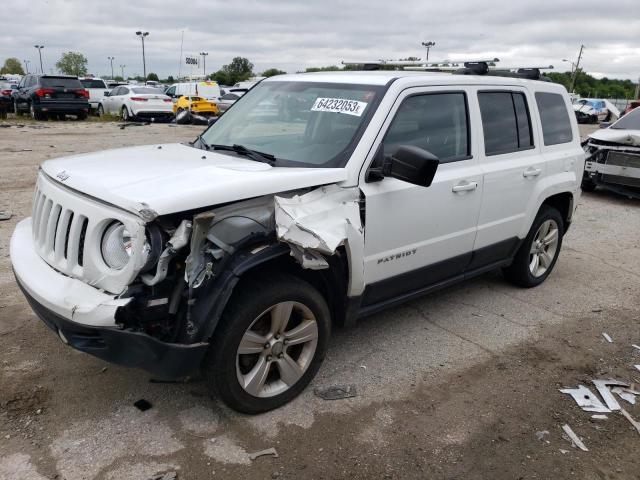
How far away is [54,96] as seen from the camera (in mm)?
21516

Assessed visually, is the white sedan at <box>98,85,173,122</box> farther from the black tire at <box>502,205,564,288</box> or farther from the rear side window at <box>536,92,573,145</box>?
the black tire at <box>502,205,564,288</box>

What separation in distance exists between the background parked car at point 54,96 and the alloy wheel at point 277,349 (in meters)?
21.8

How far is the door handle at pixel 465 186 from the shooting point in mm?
3896

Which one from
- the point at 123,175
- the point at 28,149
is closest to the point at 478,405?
the point at 123,175

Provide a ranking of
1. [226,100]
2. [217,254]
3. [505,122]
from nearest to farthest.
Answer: [217,254]
[505,122]
[226,100]

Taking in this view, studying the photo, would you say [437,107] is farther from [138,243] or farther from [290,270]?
[138,243]

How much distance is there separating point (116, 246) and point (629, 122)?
10384 mm

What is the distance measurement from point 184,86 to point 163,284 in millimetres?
27242

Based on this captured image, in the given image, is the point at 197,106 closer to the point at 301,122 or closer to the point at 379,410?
the point at 301,122

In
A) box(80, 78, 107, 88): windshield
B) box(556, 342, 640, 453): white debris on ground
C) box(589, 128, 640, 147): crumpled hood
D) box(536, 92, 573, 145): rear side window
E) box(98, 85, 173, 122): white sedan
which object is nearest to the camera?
box(556, 342, 640, 453): white debris on ground

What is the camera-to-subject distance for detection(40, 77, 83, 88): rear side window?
70.1 feet

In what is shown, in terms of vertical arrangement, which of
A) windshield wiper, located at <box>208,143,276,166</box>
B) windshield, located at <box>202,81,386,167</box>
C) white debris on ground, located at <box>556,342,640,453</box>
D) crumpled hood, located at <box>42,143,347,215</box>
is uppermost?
windshield, located at <box>202,81,386,167</box>

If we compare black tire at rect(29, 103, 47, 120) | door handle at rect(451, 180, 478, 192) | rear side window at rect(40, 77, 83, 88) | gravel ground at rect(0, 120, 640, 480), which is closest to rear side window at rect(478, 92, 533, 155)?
door handle at rect(451, 180, 478, 192)

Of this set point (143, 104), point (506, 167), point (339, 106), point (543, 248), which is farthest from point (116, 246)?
point (143, 104)
